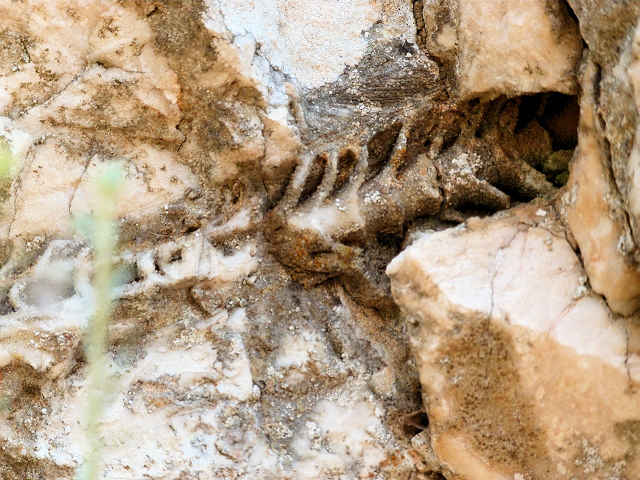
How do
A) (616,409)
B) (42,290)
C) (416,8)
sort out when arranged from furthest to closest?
1. (416,8)
2. (42,290)
3. (616,409)

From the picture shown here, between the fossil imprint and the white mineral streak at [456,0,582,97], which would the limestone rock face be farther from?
the fossil imprint

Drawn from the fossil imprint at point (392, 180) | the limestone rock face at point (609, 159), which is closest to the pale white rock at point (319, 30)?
the fossil imprint at point (392, 180)

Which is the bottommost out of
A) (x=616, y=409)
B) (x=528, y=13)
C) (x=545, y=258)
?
(x=616, y=409)

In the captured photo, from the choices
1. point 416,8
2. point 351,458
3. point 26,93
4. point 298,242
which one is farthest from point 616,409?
point 26,93

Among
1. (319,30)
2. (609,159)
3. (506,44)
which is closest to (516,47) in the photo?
(506,44)

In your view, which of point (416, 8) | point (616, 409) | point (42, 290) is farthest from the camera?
point (416, 8)

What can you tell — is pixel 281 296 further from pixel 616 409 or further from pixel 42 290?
pixel 616 409

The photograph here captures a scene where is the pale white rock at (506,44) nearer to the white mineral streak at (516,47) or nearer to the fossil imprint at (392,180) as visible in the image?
the white mineral streak at (516,47)

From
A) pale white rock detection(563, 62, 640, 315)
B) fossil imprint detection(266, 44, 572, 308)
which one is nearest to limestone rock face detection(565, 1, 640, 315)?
pale white rock detection(563, 62, 640, 315)
